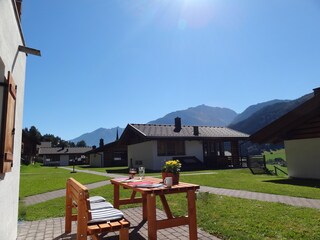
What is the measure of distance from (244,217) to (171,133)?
778 inches

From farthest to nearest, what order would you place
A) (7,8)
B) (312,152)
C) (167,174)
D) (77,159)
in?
1. (77,159)
2. (312,152)
3. (167,174)
4. (7,8)

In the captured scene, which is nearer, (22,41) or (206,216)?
(22,41)

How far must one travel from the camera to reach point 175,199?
24.9 ft

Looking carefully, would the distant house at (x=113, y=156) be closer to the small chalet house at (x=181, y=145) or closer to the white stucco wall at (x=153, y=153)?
the small chalet house at (x=181, y=145)

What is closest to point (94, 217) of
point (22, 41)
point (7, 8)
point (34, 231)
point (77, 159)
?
point (34, 231)

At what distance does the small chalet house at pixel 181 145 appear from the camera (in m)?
24.0

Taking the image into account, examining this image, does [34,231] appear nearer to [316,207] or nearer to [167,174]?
[167,174]

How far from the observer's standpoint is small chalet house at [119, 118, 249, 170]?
24.0 metres

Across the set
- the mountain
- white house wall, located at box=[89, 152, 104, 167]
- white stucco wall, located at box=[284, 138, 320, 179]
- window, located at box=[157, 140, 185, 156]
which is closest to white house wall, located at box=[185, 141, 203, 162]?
window, located at box=[157, 140, 185, 156]

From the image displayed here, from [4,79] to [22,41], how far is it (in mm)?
1512

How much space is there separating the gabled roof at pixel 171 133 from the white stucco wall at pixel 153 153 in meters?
0.76

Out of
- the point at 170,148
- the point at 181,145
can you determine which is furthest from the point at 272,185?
the point at 181,145

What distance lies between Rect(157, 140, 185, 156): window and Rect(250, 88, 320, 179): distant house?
11.4 meters

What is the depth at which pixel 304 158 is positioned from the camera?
12.8m
